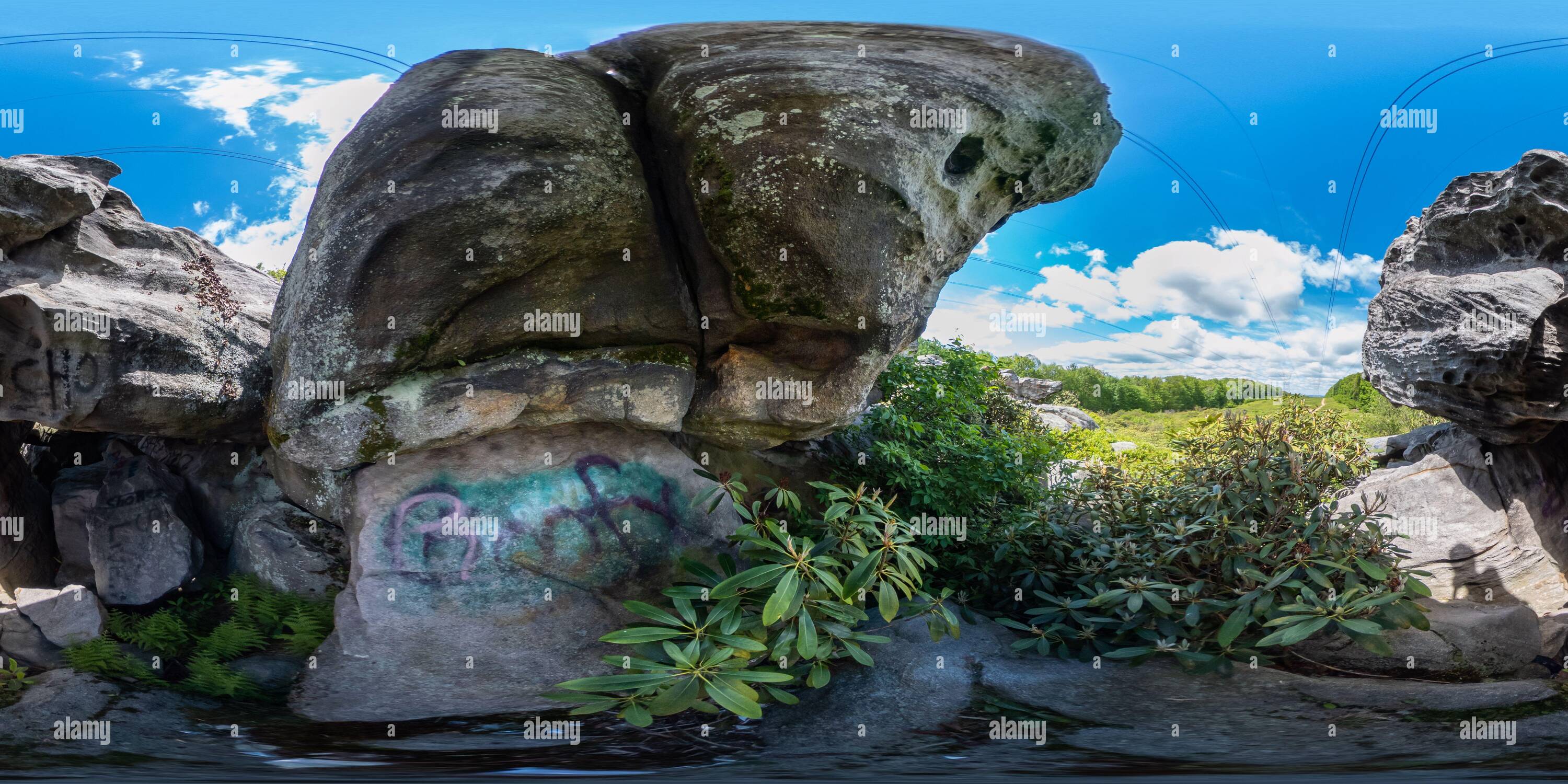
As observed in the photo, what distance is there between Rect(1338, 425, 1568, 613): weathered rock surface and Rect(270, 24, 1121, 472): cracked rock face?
5.04 meters

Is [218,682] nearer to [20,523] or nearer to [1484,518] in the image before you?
[20,523]

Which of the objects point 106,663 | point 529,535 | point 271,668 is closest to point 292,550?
point 271,668

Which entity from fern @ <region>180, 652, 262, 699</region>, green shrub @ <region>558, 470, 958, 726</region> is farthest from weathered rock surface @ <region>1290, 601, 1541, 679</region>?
fern @ <region>180, 652, 262, 699</region>

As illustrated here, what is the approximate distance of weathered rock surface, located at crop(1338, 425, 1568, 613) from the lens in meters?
8.66

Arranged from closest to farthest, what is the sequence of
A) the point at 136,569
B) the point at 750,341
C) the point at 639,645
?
the point at 639,645, the point at 750,341, the point at 136,569

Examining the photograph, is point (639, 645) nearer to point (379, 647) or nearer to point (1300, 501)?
point (379, 647)

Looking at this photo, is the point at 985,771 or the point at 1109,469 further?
the point at 1109,469

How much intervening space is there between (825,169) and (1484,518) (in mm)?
7277

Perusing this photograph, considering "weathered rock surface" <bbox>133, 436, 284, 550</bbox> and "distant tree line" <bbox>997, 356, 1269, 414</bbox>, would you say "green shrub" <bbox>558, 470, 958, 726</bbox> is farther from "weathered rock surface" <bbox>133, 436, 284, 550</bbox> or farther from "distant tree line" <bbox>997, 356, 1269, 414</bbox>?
"distant tree line" <bbox>997, 356, 1269, 414</bbox>

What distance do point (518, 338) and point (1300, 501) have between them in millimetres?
6604

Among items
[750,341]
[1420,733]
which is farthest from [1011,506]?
[1420,733]

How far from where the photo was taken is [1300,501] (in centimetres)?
805

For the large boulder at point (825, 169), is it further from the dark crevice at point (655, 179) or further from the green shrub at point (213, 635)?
the green shrub at point (213, 635)

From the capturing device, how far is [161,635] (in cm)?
796
